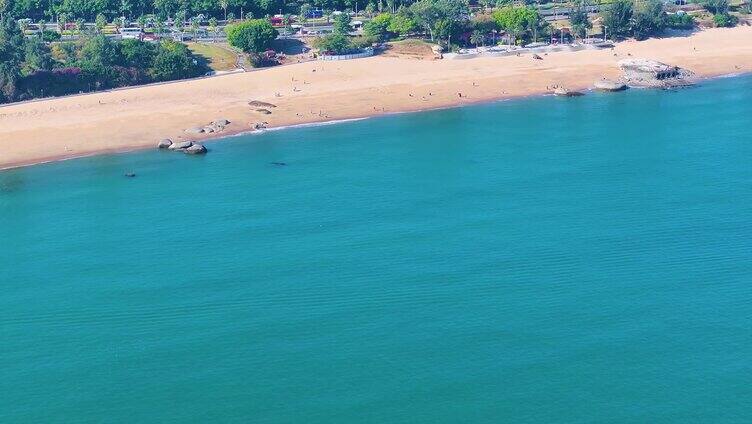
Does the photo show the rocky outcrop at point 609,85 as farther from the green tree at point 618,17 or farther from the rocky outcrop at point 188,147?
the rocky outcrop at point 188,147

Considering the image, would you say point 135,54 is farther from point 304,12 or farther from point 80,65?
point 304,12

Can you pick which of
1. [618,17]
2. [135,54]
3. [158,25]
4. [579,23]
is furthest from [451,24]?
[135,54]

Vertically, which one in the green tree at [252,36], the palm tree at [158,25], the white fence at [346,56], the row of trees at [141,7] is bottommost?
the white fence at [346,56]

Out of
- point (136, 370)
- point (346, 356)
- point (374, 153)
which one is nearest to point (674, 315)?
point (346, 356)

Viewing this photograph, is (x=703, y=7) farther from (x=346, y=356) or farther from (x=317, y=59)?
(x=346, y=356)

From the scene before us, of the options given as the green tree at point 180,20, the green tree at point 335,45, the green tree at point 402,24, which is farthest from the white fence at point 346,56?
the green tree at point 180,20
